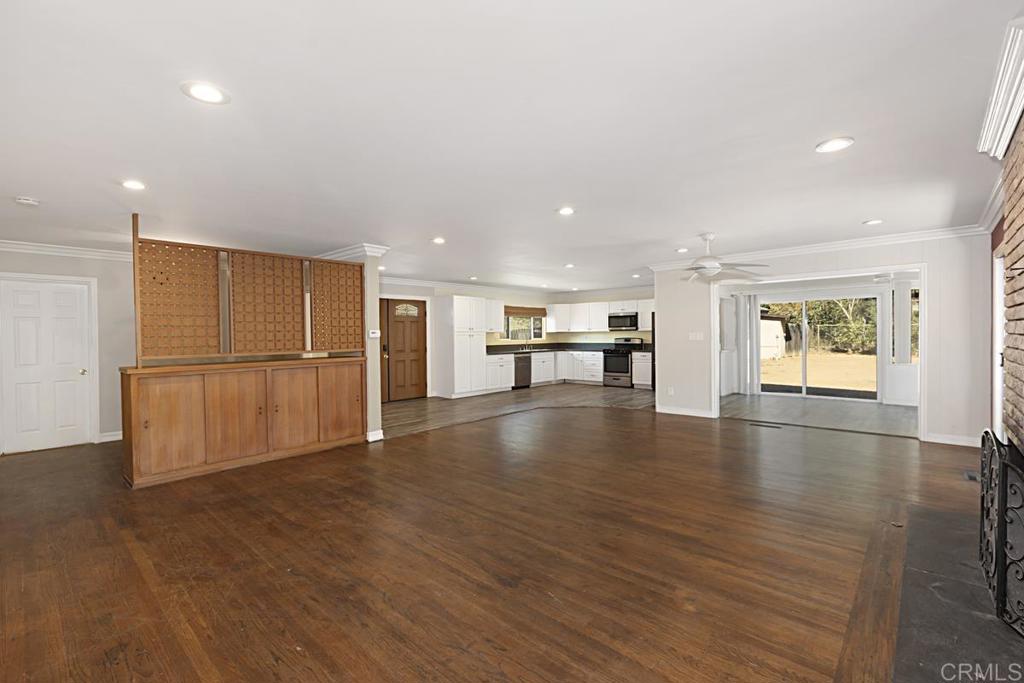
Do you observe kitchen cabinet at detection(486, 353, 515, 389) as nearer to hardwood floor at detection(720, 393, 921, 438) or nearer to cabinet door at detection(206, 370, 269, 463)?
hardwood floor at detection(720, 393, 921, 438)

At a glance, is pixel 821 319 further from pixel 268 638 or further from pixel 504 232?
pixel 268 638

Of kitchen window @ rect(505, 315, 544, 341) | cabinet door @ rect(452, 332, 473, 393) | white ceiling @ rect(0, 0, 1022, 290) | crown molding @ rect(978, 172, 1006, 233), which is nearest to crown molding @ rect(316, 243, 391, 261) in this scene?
white ceiling @ rect(0, 0, 1022, 290)

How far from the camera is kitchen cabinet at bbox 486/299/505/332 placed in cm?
1039

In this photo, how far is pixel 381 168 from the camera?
10.5 feet

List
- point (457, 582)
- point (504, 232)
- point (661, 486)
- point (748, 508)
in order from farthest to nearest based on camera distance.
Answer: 1. point (504, 232)
2. point (661, 486)
3. point (748, 508)
4. point (457, 582)

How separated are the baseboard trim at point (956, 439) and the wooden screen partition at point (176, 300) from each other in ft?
26.7

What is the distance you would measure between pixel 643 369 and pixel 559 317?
8.65ft

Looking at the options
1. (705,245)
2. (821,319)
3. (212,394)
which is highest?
(705,245)

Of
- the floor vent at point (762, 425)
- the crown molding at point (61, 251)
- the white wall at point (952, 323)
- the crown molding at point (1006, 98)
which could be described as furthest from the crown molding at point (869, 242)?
the crown molding at point (61, 251)

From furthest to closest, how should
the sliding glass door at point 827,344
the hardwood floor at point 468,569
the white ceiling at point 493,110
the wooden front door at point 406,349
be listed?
the wooden front door at point 406,349
the sliding glass door at point 827,344
the hardwood floor at point 468,569
the white ceiling at point 493,110

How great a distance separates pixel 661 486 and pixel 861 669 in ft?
7.33

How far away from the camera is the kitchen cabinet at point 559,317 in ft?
39.7

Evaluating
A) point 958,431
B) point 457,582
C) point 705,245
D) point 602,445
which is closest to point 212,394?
point 457,582

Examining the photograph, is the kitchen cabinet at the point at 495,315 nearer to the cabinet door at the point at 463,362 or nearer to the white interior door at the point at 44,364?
the cabinet door at the point at 463,362
